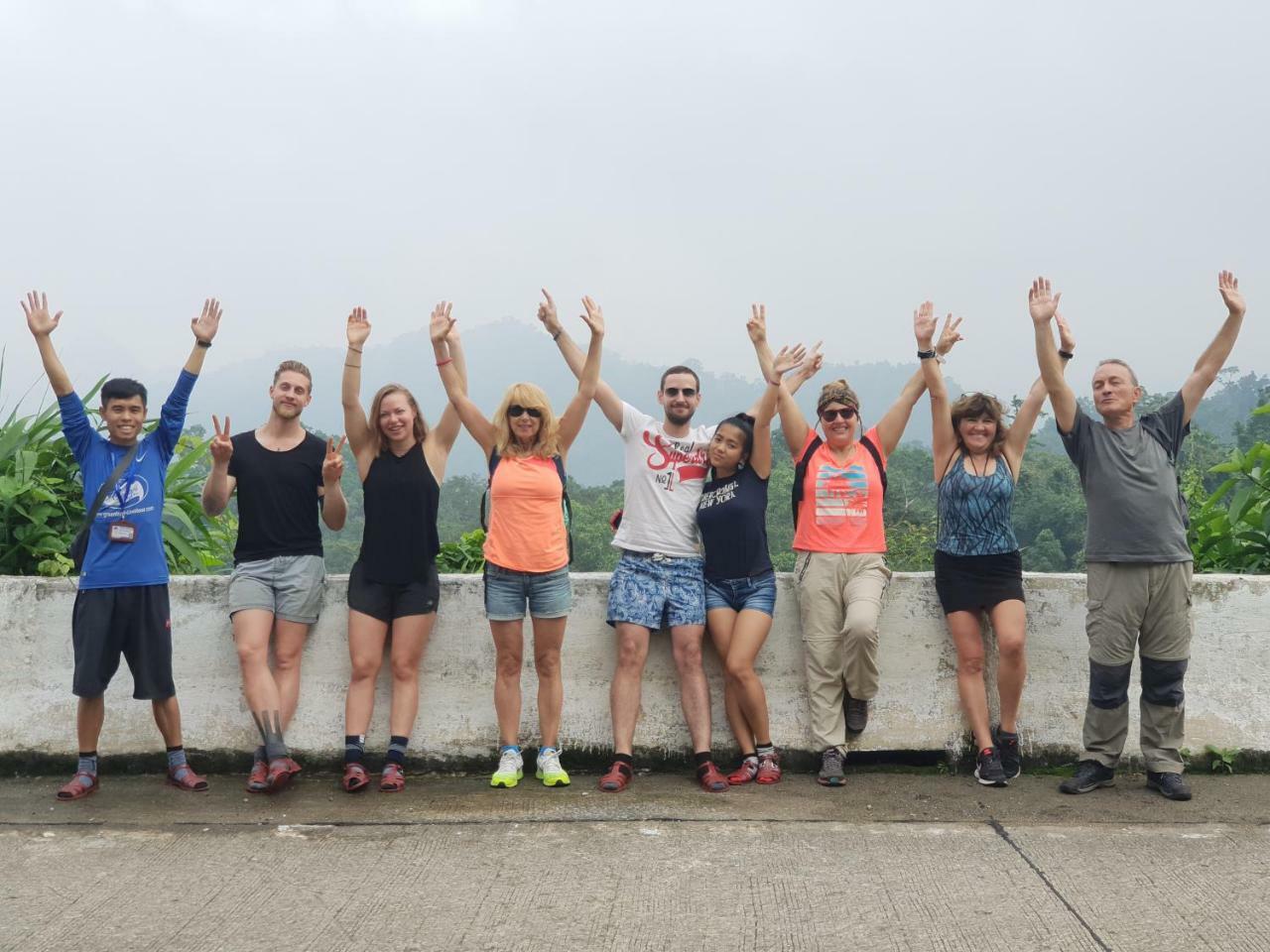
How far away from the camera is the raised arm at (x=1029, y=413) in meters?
5.35

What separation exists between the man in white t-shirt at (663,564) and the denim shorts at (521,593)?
28 cm

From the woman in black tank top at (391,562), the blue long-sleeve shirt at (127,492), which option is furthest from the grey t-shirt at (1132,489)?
the blue long-sleeve shirt at (127,492)

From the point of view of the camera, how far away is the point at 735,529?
5363 mm

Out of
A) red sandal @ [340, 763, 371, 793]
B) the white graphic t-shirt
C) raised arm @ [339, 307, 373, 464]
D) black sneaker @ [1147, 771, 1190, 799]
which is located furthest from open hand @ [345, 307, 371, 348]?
black sneaker @ [1147, 771, 1190, 799]

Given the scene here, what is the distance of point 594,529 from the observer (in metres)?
16.5

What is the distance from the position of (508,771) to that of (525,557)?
38.6 inches

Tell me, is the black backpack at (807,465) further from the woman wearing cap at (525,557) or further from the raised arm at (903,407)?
the woman wearing cap at (525,557)

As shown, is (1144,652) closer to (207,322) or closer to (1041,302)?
(1041,302)

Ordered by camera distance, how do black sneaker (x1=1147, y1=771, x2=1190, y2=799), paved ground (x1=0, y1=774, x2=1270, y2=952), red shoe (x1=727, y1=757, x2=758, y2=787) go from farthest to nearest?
red shoe (x1=727, y1=757, x2=758, y2=787) → black sneaker (x1=1147, y1=771, x2=1190, y2=799) → paved ground (x1=0, y1=774, x2=1270, y2=952)

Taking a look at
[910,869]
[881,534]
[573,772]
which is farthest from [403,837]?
[881,534]

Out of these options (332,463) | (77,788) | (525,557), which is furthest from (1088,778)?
(77,788)

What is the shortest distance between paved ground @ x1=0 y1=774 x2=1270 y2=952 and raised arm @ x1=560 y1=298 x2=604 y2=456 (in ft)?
5.41

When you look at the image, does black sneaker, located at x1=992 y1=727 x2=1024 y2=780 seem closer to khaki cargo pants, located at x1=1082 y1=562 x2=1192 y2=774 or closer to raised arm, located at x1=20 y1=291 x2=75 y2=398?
khaki cargo pants, located at x1=1082 y1=562 x2=1192 y2=774

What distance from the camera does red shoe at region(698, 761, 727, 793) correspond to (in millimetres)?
Result: 5160
